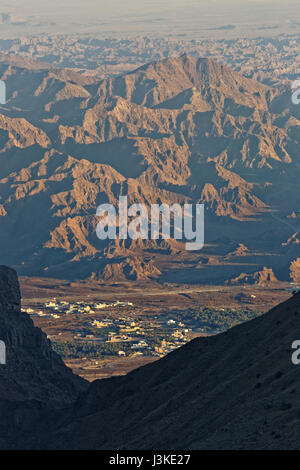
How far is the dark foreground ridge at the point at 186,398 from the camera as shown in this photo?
282 ft

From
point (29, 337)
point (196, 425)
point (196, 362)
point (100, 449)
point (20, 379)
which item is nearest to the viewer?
point (196, 425)

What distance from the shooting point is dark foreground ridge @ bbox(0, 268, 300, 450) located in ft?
282

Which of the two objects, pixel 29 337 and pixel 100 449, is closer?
pixel 100 449

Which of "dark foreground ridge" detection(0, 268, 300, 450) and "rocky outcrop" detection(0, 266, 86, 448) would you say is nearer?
"dark foreground ridge" detection(0, 268, 300, 450)

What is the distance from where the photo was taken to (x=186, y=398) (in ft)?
336

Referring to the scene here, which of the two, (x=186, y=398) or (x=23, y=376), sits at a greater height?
(x=186, y=398)

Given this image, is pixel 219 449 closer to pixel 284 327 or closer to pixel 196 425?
pixel 196 425

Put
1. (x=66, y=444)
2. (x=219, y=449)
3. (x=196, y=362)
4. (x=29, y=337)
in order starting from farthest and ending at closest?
(x=29, y=337), (x=196, y=362), (x=66, y=444), (x=219, y=449)

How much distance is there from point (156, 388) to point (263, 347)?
1254cm

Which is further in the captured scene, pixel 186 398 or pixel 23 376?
pixel 23 376

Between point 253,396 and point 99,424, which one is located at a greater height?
point 253,396

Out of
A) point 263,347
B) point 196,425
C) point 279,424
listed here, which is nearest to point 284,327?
point 263,347

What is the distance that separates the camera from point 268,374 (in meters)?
96.8

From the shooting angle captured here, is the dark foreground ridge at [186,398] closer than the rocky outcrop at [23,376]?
Yes
